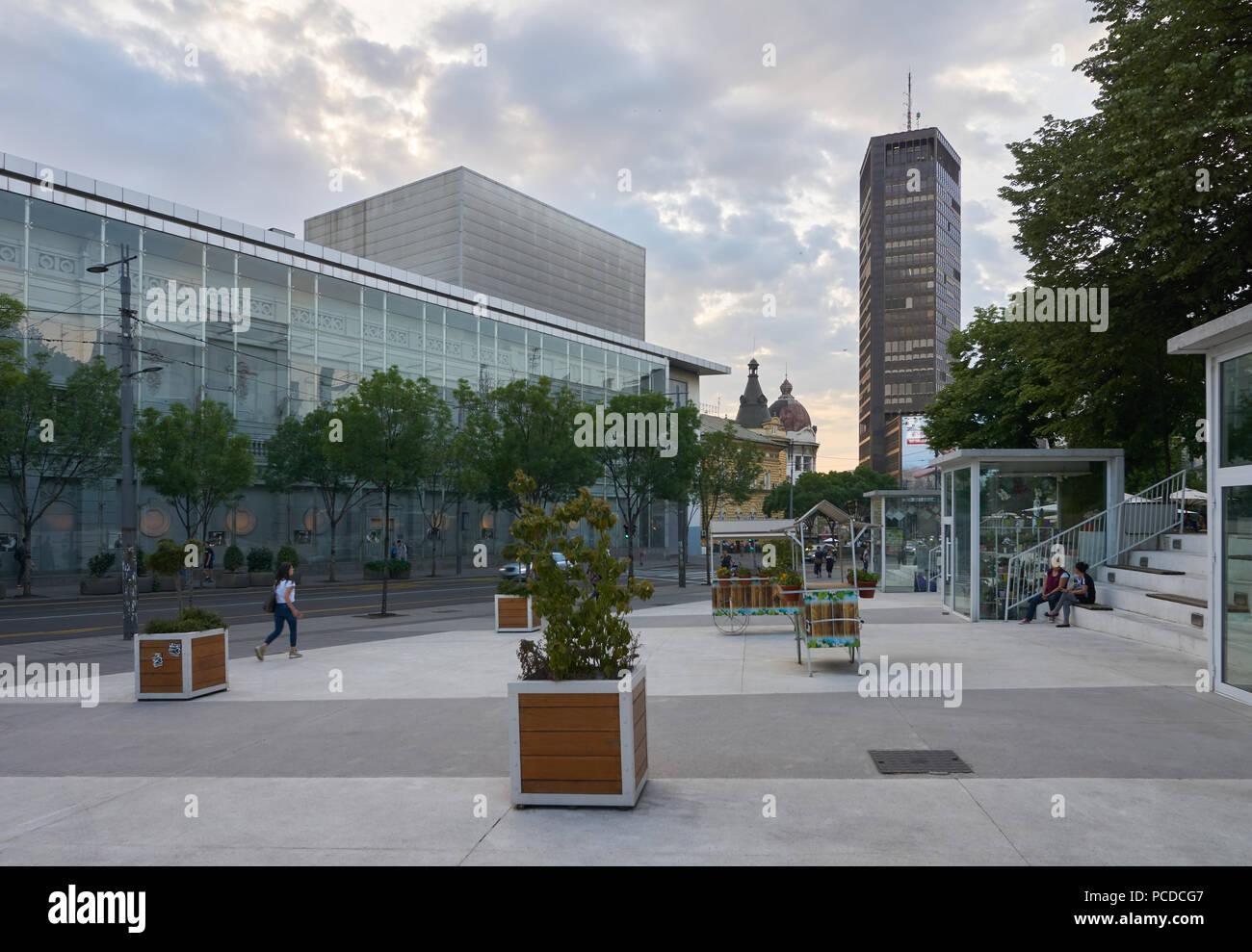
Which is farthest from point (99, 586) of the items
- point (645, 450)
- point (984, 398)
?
point (984, 398)

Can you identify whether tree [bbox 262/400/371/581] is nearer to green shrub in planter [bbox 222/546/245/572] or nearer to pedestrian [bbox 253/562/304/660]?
green shrub in planter [bbox 222/546/245/572]

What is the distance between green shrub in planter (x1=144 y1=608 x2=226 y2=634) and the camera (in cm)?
1157

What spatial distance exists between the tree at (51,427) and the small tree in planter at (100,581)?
1823mm

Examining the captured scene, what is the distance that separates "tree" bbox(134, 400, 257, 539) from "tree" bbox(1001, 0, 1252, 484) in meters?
29.7

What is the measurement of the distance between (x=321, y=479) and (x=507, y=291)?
140 feet

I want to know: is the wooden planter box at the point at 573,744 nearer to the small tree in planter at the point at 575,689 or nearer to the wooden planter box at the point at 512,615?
the small tree in planter at the point at 575,689

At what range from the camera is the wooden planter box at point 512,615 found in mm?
19109

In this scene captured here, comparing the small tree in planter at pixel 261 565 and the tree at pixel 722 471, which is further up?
the tree at pixel 722 471

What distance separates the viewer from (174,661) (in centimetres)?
1130

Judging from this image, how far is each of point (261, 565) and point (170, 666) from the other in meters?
31.7

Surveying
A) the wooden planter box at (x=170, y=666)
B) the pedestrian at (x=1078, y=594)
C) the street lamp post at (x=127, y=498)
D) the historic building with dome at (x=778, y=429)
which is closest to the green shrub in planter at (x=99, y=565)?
the street lamp post at (x=127, y=498)

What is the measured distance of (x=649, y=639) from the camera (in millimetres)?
17391

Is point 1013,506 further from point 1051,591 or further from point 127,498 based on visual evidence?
point 127,498

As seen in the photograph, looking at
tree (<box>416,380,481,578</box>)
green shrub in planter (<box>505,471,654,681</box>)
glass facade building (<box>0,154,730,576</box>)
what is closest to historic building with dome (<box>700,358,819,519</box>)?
glass facade building (<box>0,154,730,576</box>)
